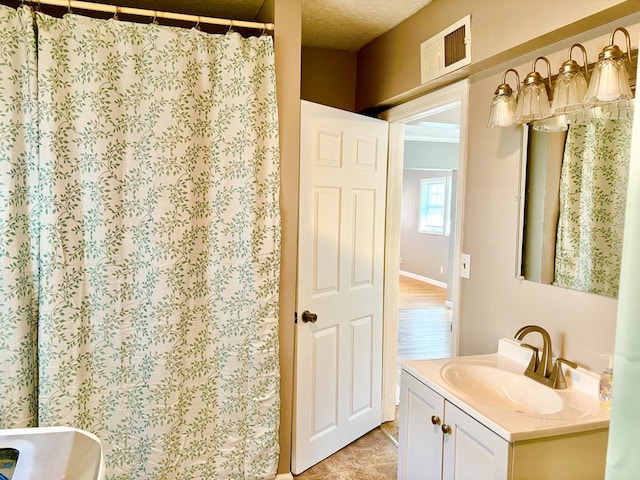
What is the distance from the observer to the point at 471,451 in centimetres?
143

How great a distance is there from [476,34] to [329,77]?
48.3 inches

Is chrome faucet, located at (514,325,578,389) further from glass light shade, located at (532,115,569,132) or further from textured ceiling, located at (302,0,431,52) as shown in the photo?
textured ceiling, located at (302,0,431,52)

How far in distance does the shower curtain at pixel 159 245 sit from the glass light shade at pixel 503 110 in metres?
0.94

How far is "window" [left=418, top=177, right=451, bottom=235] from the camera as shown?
27.0 feet

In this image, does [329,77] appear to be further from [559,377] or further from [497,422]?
[497,422]

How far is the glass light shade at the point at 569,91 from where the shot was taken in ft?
4.97

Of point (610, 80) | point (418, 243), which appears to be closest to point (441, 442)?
point (610, 80)

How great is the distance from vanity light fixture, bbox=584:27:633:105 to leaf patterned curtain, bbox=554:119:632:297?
12cm

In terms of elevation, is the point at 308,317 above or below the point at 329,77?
below

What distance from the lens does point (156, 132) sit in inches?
75.7

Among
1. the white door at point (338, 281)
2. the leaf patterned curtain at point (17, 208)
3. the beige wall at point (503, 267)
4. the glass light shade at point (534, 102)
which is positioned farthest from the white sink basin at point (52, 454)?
the glass light shade at point (534, 102)

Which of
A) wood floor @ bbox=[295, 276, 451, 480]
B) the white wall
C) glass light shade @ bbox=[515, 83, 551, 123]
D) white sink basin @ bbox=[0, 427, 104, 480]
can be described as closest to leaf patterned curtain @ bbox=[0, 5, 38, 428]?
white sink basin @ bbox=[0, 427, 104, 480]

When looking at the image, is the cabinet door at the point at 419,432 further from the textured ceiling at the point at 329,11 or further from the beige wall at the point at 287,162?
the textured ceiling at the point at 329,11

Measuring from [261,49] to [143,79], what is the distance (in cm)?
53
